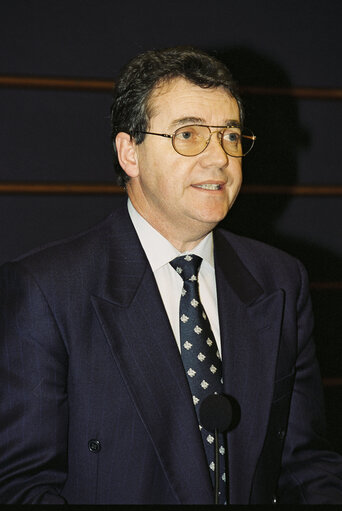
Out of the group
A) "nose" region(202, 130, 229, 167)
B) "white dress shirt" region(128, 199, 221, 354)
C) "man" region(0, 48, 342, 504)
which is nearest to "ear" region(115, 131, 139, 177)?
"man" region(0, 48, 342, 504)

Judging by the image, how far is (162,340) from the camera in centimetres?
156

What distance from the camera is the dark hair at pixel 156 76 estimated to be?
1719 millimetres

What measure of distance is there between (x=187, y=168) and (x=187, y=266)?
0.26 metres

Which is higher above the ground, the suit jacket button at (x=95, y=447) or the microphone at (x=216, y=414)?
the microphone at (x=216, y=414)

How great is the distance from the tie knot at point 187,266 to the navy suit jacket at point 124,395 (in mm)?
93

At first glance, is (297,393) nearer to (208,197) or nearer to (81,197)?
(208,197)

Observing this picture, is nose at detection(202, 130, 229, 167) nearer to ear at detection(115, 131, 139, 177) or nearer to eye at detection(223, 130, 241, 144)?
eye at detection(223, 130, 241, 144)

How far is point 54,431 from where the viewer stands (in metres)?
1.44

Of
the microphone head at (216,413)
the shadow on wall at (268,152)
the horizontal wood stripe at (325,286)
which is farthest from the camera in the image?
the horizontal wood stripe at (325,286)

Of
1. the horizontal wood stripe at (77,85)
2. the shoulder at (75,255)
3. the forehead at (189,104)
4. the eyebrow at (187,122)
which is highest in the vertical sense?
the horizontal wood stripe at (77,85)

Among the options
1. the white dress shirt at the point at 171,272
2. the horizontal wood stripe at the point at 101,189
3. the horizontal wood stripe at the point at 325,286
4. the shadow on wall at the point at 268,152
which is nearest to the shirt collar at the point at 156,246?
the white dress shirt at the point at 171,272

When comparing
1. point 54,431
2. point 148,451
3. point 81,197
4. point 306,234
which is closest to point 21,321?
point 54,431

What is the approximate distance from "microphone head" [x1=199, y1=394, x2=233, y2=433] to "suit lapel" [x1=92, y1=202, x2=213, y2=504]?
0.93 feet

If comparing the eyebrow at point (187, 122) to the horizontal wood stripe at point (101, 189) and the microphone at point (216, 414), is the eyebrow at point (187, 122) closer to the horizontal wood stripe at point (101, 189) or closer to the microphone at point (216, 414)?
the microphone at point (216, 414)
